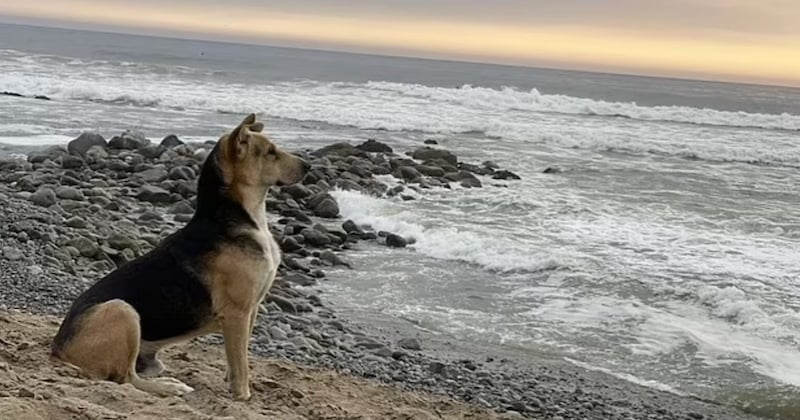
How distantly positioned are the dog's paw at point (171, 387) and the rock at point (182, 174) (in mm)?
10075

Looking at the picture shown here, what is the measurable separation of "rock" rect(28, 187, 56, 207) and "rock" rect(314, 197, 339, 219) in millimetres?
4030

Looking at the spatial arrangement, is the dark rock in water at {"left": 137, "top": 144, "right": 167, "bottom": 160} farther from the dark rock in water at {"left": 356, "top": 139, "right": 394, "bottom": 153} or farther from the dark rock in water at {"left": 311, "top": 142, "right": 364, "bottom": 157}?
the dark rock in water at {"left": 356, "top": 139, "right": 394, "bottom": 153}

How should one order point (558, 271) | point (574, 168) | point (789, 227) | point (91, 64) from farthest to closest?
point (91, 64), point (574, 168), point (789, 227), point (558, 271)

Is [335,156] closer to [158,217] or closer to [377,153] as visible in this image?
[377,153]

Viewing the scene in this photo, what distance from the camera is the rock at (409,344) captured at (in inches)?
298

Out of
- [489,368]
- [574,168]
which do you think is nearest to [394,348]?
[489,368]

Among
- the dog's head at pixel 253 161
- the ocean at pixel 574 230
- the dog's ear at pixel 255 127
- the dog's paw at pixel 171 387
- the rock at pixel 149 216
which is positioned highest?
the dog's ear at pixel 255 127

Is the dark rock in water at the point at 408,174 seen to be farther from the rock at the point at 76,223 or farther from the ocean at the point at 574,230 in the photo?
the rock at the point at 76,223

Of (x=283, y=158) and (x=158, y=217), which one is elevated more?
(x=283, y=158)

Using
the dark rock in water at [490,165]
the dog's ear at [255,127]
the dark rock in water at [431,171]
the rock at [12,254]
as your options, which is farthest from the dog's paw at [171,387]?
the dark rock in water at [490,165]

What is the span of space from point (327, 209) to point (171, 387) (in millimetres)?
8935

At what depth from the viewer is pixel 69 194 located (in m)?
12.4

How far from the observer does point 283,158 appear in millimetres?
5117

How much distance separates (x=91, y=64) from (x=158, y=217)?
45166 millimetres
